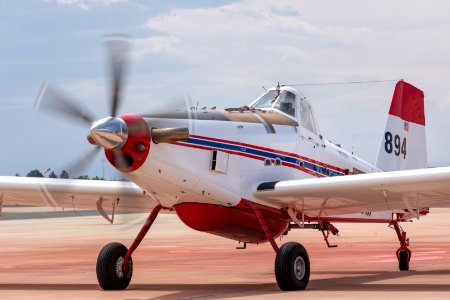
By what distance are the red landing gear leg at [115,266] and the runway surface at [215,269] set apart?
0.82ft

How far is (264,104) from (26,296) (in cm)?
596

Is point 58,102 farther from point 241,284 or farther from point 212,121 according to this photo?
point 241,284

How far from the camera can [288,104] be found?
1797 cm

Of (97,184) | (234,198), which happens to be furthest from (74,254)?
(234,198)

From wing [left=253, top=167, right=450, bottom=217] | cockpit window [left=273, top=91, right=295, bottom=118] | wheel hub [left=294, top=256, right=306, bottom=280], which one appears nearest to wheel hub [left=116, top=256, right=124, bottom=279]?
wing [left=253, top=167, right=450, bottom=217]

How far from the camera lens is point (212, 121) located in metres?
15.5

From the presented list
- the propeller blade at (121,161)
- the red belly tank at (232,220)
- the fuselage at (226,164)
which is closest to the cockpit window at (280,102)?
the fuselage at (226,164)

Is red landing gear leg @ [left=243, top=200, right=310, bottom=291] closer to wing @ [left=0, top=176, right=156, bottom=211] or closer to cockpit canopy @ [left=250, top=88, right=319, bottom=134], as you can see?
wing @ [left=0, top=176, right=156, bottom=211]

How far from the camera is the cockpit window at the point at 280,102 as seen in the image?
17875 millimetres

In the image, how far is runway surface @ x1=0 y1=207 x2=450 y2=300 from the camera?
1505 cm

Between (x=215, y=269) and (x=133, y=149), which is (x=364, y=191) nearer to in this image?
(x=133, y=149)

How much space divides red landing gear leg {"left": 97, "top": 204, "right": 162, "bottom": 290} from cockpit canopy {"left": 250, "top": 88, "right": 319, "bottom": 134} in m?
3.26

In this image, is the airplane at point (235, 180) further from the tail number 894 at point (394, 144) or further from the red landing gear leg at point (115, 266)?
the tail number 894 at point (394, 144)

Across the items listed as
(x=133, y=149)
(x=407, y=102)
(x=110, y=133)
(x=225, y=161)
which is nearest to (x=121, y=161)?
(x=133, y=149)
